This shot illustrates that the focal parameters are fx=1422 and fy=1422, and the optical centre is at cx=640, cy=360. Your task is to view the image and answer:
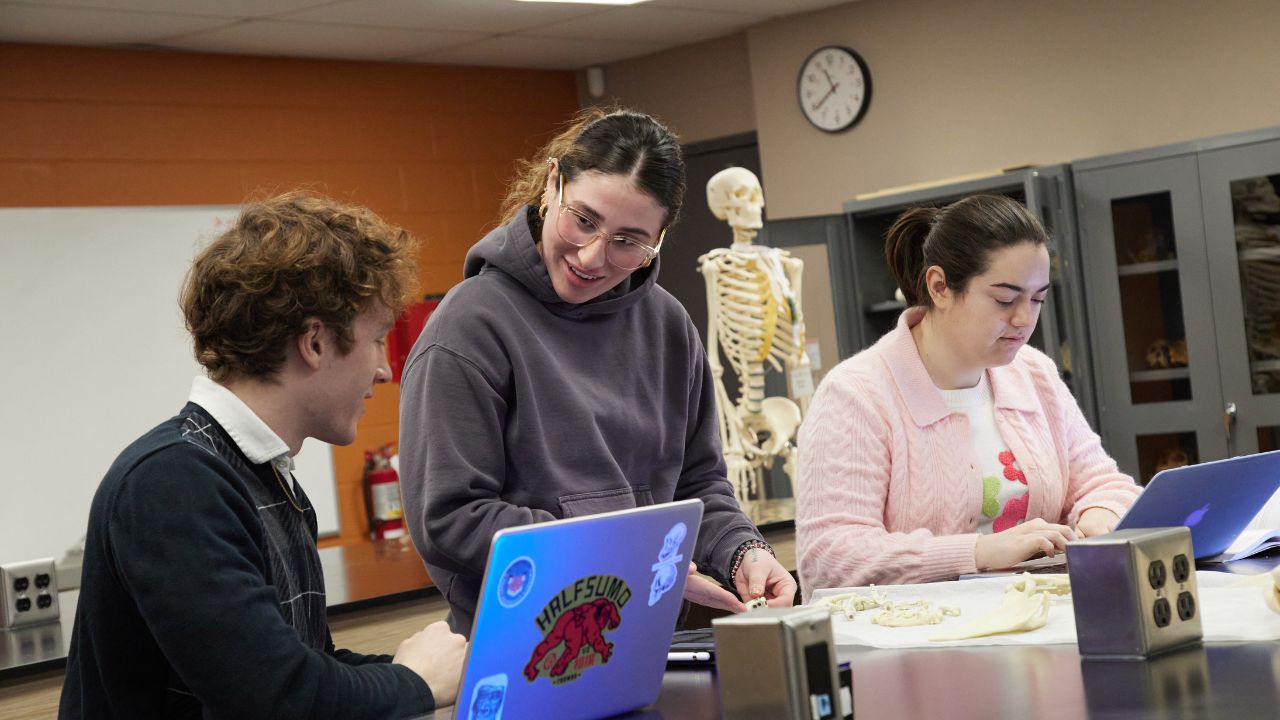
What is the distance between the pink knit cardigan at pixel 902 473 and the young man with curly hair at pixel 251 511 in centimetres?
83

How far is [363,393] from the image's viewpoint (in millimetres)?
1499

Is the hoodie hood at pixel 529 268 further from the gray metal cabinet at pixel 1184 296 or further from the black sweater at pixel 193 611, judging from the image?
the gray metal cabinet at pixel 1184 296

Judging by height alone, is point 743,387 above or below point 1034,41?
below

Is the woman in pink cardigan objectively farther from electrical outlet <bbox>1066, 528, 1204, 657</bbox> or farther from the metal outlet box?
the metal outlet box

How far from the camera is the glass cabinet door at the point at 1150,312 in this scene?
190 inches

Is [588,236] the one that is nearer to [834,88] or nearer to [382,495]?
[382,495]

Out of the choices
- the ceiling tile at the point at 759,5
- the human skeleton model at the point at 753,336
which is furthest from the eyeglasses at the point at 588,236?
the ceiling tile at the point at 759,5

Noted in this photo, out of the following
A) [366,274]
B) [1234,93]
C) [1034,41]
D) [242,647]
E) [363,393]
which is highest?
[1034,41]

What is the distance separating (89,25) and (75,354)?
120cm

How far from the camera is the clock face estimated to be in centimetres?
606

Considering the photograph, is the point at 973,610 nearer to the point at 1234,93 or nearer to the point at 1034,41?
the point at 1234,93

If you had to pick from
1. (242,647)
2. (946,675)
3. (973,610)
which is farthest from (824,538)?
(242,647)

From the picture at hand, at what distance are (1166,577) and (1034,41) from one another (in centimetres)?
448

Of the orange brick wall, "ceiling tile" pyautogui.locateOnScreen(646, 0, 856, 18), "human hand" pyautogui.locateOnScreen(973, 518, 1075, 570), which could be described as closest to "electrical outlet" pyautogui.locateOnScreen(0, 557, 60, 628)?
"human hand" pyautogui.locateOnScreen(973, 518, 1075, 570)
